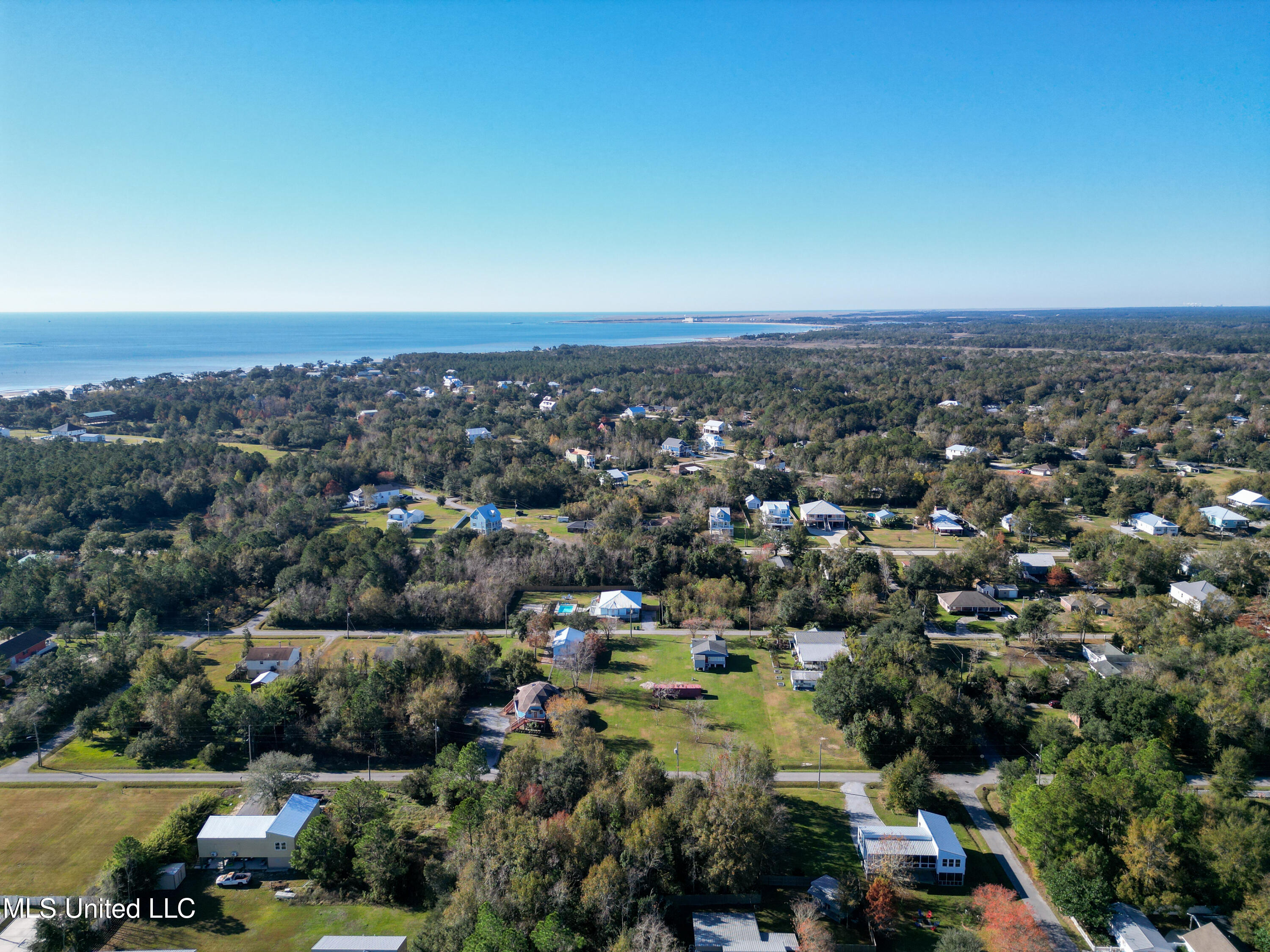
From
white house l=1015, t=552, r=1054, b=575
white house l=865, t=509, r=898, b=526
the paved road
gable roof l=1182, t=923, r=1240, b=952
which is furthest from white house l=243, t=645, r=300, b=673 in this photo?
white house l=865, t=509, r=898, b=526

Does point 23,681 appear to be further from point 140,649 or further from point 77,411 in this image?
point 77,411

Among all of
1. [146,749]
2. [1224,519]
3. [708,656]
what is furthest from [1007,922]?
[1224,519]

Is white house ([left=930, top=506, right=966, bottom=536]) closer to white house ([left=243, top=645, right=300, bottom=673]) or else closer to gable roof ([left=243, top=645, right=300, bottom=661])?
white house ([left=243, top=645, right=300, bottom=673])

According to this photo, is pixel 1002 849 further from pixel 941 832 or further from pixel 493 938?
pixel 493 938

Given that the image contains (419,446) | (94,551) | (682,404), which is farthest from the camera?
(682,404)

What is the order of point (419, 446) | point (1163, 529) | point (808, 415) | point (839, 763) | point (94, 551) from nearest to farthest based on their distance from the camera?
point (839, 763) → point (94, 551) → point (1163, 529) → point (419, 446) → point (808, 415)

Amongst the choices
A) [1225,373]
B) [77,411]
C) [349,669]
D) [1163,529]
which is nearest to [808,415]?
[1163,529]
